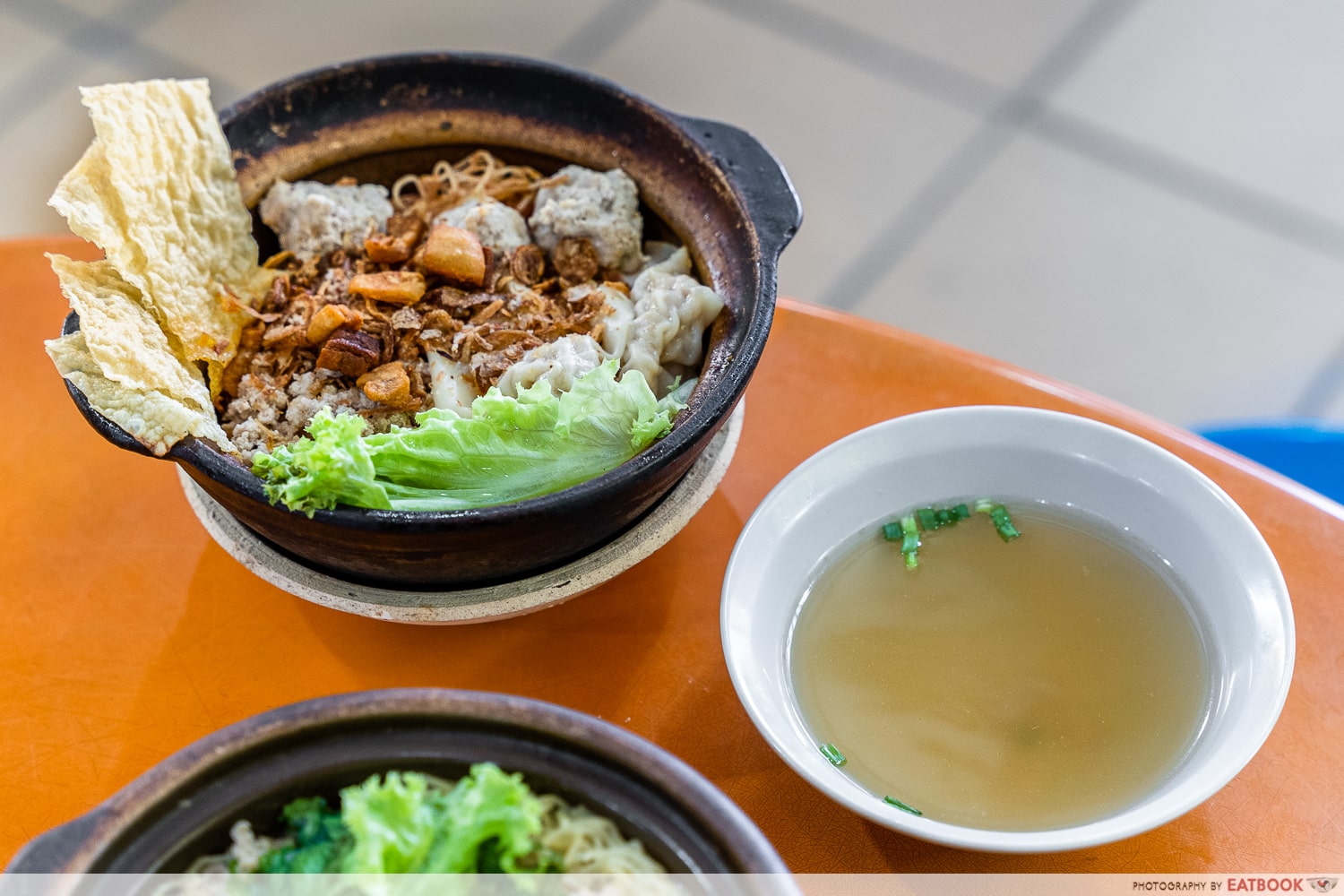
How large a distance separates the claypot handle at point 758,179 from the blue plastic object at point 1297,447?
1168mm

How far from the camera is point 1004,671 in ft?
4.88

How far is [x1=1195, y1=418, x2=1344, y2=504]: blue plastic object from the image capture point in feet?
7.34

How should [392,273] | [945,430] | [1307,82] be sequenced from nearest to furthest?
[945,430]
[392,273]
[1307,82]

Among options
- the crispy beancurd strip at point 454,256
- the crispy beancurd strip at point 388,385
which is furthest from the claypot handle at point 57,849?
the crispy beancurd strip at point 454,256

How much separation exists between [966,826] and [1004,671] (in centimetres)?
24

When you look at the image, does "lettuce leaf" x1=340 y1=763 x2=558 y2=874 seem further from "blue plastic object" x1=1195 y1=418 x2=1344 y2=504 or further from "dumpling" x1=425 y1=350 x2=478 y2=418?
"blue plastic object" x1=1195 y1=418 x2=1344 y2=504

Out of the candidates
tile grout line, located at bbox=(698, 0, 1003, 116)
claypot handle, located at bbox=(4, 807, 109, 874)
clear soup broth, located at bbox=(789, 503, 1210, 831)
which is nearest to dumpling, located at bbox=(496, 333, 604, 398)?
clear soup broth, located at bbox=(789, 503, 1210, 831)

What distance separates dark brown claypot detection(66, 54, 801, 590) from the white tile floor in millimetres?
1722

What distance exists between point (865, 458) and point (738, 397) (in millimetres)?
216

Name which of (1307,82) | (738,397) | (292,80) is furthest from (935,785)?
(1307,82)

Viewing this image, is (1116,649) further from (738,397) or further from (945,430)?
(738,397)

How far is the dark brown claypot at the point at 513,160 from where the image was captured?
4.50 ft

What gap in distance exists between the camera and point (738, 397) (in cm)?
151

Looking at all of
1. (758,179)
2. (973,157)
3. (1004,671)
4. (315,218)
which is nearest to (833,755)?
(1004,671)
